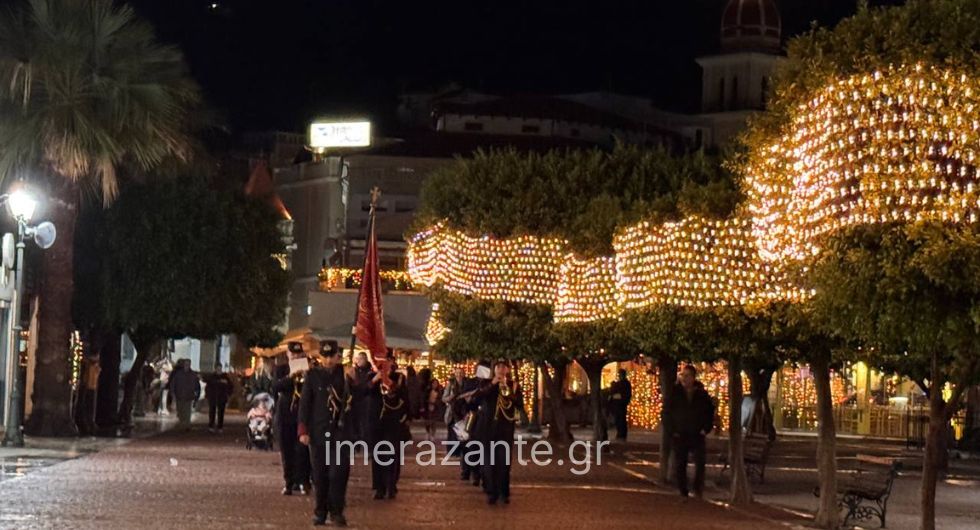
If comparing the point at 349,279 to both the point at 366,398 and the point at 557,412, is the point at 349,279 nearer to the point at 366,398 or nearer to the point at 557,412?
the point at 557,412

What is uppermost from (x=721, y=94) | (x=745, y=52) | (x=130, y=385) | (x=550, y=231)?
(x=745, y=52)

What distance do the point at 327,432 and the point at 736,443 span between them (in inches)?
323

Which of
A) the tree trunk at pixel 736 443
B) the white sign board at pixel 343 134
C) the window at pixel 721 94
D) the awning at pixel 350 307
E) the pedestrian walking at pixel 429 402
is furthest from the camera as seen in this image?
the window at pixel 721 94

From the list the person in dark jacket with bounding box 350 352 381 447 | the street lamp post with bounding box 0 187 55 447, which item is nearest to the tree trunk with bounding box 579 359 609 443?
the street lamp post with bounding box 0 187 55 447

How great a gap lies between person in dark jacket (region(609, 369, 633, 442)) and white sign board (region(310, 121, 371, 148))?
4514 cm

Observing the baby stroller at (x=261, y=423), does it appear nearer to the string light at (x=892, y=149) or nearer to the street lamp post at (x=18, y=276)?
the street lamp post at (x=18, y=276)

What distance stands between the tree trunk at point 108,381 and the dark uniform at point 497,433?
78.8ft

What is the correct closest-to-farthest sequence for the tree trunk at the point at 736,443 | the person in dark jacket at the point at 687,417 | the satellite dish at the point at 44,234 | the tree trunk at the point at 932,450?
1. the tree trunk at the point at 932,450
2. the tree trunk at the point at 736,443
3. the person in dark jacket at the point at 687,417
4. the satellite dish at the point at 44,234

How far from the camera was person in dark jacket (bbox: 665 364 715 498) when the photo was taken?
2702 centimetres

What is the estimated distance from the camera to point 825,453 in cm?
2406

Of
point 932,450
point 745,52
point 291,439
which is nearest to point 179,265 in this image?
point 291,439

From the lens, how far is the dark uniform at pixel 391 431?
2494 cm

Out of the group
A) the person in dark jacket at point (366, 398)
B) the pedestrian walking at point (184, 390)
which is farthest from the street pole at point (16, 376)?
the pedestrian walking at point (184, 390)

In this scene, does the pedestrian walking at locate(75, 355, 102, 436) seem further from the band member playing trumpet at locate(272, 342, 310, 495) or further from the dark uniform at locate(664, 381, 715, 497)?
the dark uniform at locate(664, 381, 715, 497)
